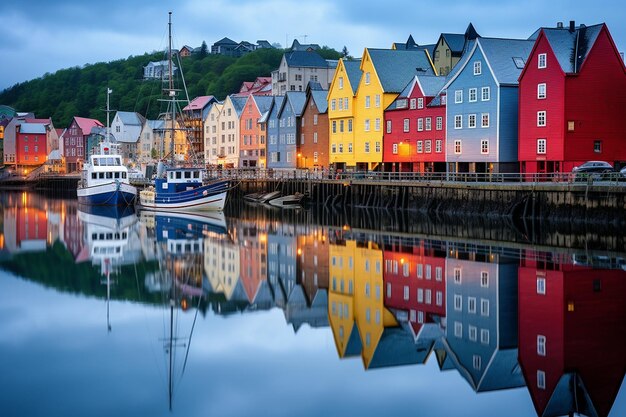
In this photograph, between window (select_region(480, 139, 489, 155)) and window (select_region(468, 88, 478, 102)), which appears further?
window (select_region(468, 88, 478, 102))

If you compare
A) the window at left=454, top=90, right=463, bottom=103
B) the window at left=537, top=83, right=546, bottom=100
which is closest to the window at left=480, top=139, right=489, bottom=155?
the window at left=454, top=90, right=463, bottom=103

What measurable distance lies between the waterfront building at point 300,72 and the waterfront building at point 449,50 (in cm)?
2592

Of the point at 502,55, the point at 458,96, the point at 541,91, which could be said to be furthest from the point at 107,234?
the point at 502,55

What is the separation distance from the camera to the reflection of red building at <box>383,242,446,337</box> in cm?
2178

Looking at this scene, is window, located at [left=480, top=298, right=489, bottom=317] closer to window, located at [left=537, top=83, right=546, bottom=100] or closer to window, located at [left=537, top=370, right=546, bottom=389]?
window, located at [left=537, top=370, right=546, bottom=389]

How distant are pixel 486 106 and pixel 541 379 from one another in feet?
129

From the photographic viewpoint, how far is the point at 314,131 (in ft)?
248

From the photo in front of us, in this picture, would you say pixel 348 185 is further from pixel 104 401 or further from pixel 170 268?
pixel 104 401

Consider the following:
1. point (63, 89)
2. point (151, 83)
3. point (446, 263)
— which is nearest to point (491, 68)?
point (446, 263)

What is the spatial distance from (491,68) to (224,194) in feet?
64.5

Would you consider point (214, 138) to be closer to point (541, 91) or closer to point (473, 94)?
point (473, 94)

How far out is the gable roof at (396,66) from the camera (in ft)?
211

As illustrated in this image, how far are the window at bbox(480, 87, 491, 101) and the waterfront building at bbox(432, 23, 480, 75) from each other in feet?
115

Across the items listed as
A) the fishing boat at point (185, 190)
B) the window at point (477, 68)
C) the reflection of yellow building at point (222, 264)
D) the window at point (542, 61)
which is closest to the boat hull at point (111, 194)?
the fishing boat at point (185, 190)
